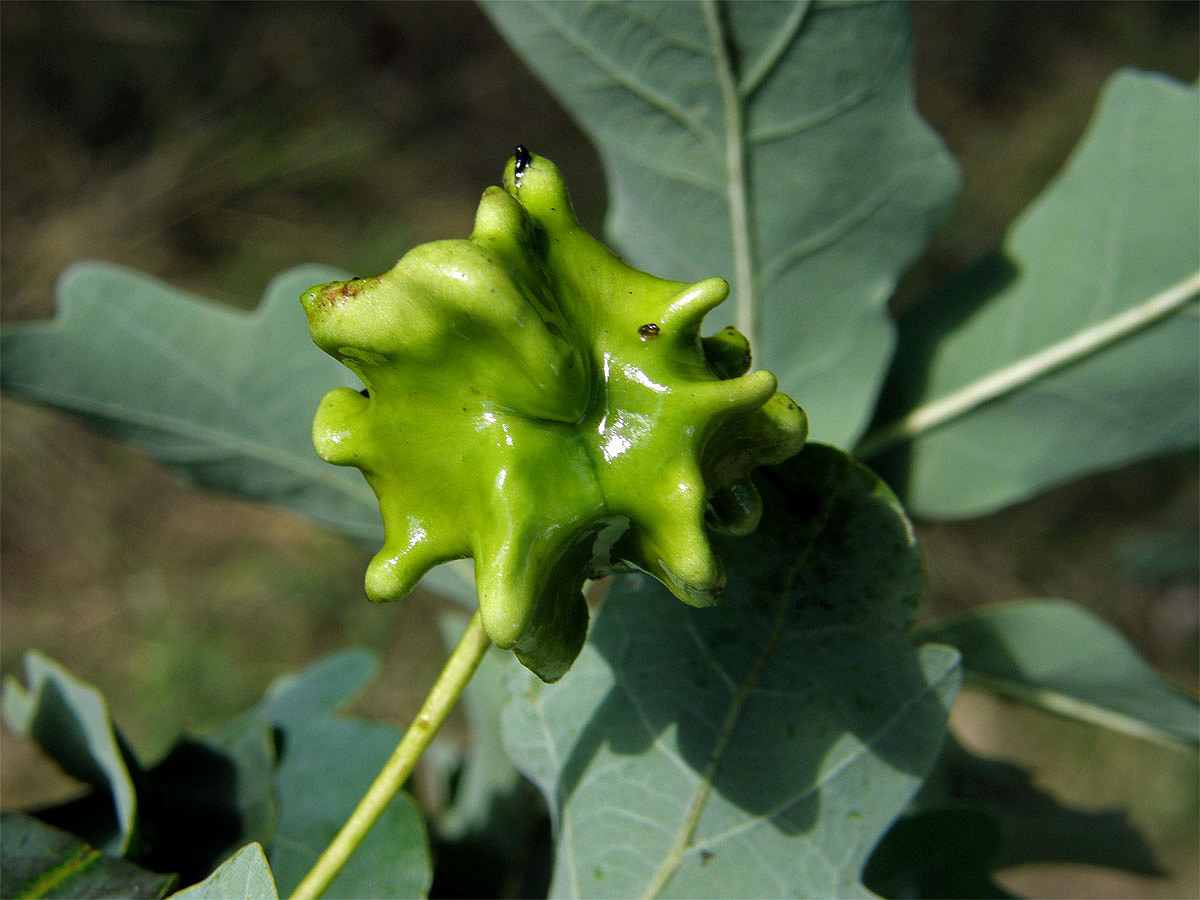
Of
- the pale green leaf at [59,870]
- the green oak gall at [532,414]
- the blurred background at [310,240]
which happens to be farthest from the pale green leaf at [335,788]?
the blurred background at [310,240]

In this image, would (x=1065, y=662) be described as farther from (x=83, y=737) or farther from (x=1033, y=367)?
(x=83, y=737)

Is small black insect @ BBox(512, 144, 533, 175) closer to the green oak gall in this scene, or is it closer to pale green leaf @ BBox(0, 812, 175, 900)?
the green oak gall

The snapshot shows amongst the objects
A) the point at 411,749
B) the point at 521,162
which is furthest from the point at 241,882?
the point at 521,162

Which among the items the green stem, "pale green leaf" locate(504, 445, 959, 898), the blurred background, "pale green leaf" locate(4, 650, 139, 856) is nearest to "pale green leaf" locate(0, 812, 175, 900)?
"pale green leaf" locate(4, 650, 139, 856)

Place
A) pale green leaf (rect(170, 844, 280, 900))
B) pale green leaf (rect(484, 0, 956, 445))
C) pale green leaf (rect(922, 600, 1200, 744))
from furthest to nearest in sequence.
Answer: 1. pale green leaf (rect(922, 600, 1200, 744))
2. pale green leaf (rect(484, 0, 956, 445))
3. pale green leaf (rect(170, 844, 280, 900))

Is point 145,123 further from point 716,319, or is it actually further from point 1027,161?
point 716,319

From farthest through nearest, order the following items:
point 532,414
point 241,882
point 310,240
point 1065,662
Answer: point 310,240 < point 1065,662 < point 241,882 < point 532,414

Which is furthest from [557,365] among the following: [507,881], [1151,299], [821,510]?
[507,881]

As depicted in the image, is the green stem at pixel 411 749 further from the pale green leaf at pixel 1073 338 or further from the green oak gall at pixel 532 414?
the pale green leaf at pixel 1073 338
